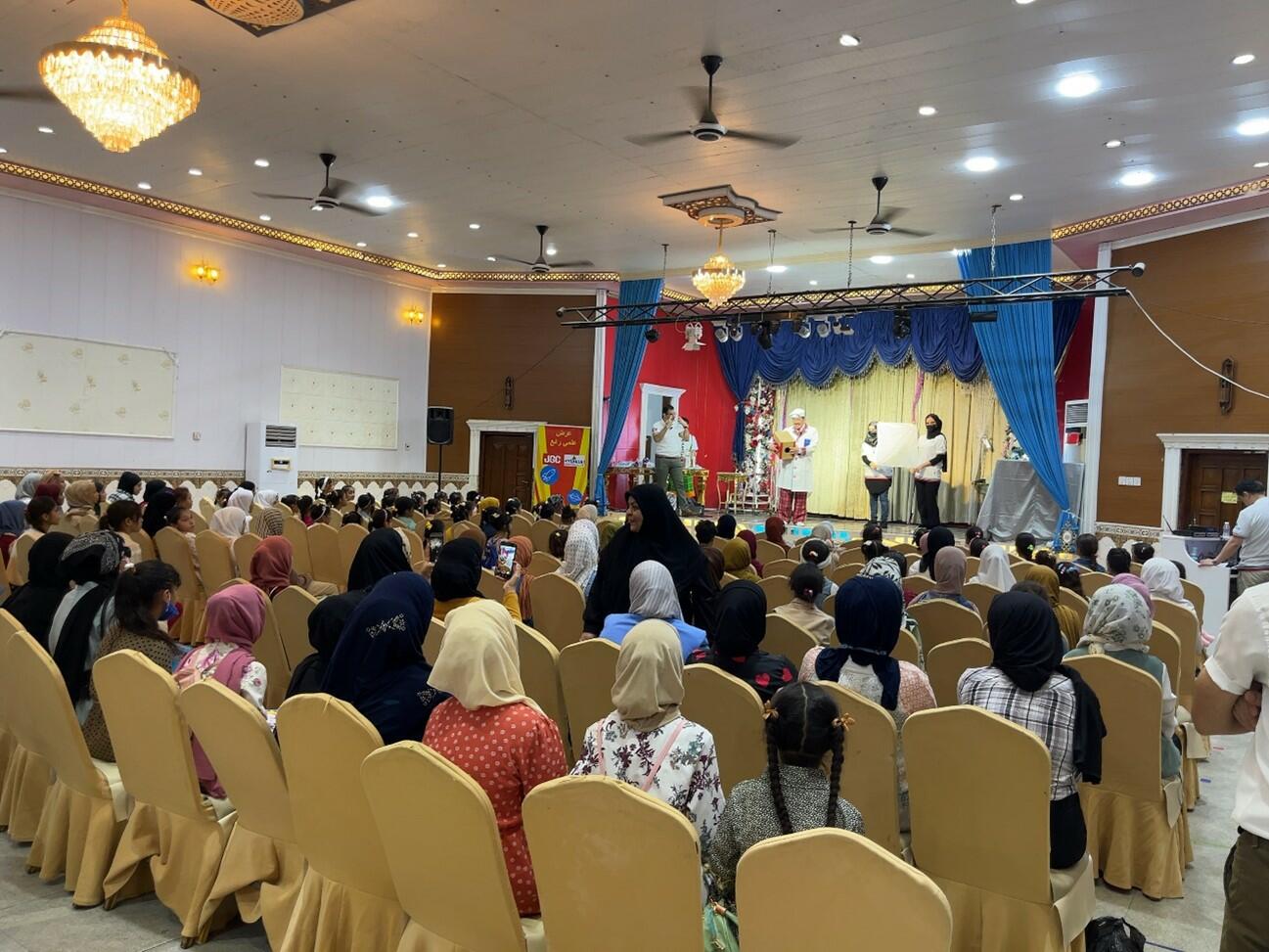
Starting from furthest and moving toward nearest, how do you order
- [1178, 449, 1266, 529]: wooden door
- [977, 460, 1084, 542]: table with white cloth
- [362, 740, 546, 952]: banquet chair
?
[977, 460, 1084, 542]: table with white cloth
[1178, 449, 1266, 529]: wooden door
[362, 740, 546, 952]: banquet chair

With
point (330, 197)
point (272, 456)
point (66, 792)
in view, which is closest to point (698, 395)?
point (272, 456)

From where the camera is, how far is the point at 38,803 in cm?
317

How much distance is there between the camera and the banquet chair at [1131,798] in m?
3.17

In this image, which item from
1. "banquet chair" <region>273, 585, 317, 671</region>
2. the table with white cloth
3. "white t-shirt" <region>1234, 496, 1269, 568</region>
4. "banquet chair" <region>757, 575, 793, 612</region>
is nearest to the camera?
"banquet chair" <region>273, 585, 317, 671</region>

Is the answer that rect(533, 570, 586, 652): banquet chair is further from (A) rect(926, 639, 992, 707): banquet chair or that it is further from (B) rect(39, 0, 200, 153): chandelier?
(B) rect(39, 0, 200, 153): chandelier

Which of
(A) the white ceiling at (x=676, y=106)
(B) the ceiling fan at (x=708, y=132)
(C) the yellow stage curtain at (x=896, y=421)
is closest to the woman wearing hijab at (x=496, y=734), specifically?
(A) the white ceiling at (x=676, y=106)

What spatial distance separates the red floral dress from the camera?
2.08 m

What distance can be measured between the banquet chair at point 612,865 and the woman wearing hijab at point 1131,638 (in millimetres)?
2362

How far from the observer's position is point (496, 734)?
6.89 ft

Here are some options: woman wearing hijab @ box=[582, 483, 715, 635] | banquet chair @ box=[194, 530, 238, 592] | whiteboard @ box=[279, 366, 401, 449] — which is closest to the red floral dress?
woman wearing hijab @ box=[582, 483, 715, 635]

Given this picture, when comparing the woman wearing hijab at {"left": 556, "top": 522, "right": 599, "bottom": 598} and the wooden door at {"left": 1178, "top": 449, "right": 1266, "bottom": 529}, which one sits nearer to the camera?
the woman wearing hijab at {"left": 556, "top": 522, "right": 599, "bottom": 598}

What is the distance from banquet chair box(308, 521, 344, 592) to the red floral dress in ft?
16.5

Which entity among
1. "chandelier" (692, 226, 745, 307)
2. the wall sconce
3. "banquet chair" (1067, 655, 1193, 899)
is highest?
the wall sconce

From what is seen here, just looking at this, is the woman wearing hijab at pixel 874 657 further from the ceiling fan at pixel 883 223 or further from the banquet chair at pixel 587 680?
the ceiling fan at pixel 883 223
